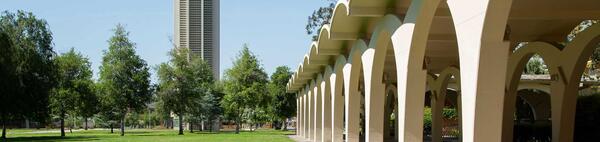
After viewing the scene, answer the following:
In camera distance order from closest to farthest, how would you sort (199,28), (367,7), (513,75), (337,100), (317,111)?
(367,7) → (513,75) → (337,100) → (317,111) → (199,28)

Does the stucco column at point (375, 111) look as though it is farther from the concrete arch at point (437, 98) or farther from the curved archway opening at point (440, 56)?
the concrete arch at point (437, 98)

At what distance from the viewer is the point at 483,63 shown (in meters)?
7.29

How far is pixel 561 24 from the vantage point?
595 inches

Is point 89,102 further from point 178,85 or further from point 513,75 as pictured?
point 513,75

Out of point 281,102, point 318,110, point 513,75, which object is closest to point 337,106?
point 513,75

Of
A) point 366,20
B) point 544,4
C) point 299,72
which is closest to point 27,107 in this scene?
point 299,72

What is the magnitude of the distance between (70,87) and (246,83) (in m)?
13.9

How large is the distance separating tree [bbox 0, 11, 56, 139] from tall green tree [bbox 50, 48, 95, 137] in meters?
4.09

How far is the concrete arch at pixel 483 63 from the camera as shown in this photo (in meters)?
7.09

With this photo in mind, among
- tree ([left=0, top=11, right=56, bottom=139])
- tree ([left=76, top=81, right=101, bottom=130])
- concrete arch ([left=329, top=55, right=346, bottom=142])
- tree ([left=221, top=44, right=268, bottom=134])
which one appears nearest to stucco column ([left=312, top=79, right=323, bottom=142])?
concrete arch ([left=329, top=55, right=346, bottom=142])

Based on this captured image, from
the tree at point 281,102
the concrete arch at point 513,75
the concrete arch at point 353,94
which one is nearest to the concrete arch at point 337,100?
Result: the concrete arch at point 353,94

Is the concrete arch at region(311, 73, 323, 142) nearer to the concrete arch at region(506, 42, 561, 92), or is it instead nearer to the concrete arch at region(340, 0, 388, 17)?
the concrete arch at region(506, 42, 561, 92)

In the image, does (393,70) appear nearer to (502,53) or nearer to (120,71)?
(502,53)

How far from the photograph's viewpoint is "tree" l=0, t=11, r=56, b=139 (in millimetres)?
43750
